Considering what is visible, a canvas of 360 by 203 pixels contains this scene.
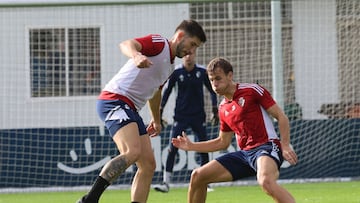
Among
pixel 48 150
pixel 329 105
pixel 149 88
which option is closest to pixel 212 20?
pixel 329 105

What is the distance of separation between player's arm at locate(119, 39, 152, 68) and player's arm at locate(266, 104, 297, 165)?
A: 4.46 feet

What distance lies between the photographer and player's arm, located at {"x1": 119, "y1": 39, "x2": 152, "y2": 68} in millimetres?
8555

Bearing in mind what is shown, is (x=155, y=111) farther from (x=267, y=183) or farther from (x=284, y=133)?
(x=267, y=183)

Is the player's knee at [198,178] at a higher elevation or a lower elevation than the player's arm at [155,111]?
lower

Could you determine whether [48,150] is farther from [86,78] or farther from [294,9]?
[294,9]

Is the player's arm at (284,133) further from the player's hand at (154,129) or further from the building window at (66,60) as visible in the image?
the building window at (66,60)

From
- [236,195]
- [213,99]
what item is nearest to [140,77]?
[236,195]

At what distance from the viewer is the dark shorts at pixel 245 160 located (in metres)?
9.34

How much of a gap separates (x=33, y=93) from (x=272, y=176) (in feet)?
34.2

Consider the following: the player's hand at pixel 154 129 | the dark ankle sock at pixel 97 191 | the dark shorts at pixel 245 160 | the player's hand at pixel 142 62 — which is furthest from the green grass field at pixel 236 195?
the player's hand at pixel 142 62

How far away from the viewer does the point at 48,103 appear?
1900 centimetres

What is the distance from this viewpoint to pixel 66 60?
19.6 meters

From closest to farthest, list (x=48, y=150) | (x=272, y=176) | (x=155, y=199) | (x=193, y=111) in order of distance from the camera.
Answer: (x=272, y=176) → (x=155, y=199) → (x=193, y=111) → (x=48, y=150)

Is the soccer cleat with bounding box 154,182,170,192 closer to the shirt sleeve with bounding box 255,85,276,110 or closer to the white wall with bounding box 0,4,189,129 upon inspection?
the white wall with bounding box 0,4,189,129
